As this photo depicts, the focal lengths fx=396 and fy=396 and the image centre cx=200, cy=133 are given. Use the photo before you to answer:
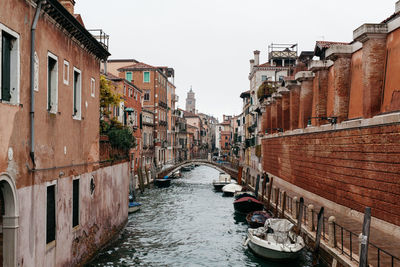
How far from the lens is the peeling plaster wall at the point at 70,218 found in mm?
7539

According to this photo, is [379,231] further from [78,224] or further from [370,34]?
[78,224]

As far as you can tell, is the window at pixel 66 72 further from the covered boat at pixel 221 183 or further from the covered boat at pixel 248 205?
the covered boat at pixel 221 183

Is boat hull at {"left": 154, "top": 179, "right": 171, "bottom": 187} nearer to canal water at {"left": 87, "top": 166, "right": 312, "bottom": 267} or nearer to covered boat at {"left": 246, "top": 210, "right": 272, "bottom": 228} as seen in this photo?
canal water at {"left": 87, "top": 166, "right": 312, "bottom": 267}

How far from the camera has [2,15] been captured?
6.52 meters

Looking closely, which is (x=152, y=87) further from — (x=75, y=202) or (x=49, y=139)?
(x=49, y=139)

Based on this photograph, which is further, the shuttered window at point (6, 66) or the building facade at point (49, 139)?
the building facade at point (49, 139)

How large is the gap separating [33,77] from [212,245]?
11.1 metres

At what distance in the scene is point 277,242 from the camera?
514 inches

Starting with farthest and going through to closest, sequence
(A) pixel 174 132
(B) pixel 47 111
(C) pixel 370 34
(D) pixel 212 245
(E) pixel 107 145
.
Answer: (A) pixel 174 132, (D) pixel 212 245, (E) pixel 107 145, (C) pixel 370 34, (B) pixel 47 111

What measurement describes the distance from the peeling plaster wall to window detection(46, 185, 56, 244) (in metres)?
0.12

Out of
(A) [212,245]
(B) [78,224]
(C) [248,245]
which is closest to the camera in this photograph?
(B) [78,224]

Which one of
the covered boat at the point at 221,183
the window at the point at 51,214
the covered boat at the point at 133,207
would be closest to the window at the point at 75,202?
the window at the point at 51,214

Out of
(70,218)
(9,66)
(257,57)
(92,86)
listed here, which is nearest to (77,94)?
(92,86)

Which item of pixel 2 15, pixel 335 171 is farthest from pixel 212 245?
pixel 2 15
